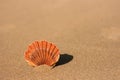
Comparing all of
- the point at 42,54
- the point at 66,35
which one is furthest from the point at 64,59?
the point at 66,35

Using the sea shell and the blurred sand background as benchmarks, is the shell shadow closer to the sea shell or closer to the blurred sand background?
the blurred sand background

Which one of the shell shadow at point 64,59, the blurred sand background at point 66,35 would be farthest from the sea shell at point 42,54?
the shell shadow at point 64,59

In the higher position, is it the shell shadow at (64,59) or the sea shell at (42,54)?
the sea shell at (42,54)

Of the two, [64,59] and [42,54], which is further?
[64,59]

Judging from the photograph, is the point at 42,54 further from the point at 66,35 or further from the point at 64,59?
the point at 66,35

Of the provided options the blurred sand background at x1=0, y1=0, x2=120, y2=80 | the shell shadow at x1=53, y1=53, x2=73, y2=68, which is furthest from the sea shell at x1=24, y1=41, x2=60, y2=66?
the shell shadow at x1=53, y1=53, x2=73, y2=68

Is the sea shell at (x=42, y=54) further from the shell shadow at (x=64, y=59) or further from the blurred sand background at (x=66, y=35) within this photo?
the shell shadow at (x=64, y=59)

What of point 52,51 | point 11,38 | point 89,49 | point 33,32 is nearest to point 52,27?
point 33,32
